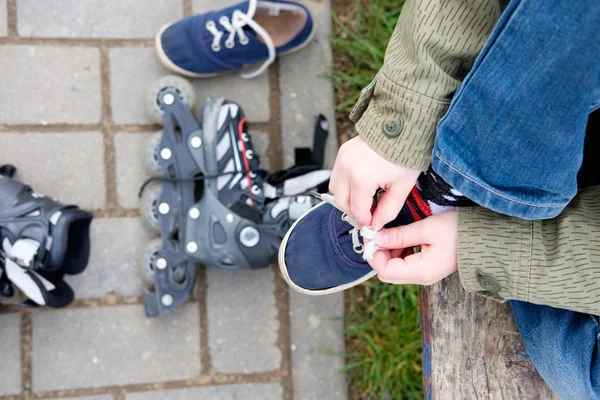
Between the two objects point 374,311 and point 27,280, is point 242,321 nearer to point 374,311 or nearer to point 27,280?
point 374,311

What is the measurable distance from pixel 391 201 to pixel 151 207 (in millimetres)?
978

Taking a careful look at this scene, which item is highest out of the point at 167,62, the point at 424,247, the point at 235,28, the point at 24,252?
the point at 235,28

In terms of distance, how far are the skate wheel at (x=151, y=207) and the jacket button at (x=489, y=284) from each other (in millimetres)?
1067

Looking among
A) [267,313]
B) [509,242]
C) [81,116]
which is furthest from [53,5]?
[509,242]

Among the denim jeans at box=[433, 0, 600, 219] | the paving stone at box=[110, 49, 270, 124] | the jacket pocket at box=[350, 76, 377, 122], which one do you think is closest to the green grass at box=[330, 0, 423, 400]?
the paving stone at box=[110, 49, 270, 124]

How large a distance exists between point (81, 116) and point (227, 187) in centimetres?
54

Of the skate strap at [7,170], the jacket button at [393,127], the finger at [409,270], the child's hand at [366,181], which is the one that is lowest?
the skate strap at [7,170]

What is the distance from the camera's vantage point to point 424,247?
129cm

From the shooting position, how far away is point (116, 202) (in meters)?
1.97

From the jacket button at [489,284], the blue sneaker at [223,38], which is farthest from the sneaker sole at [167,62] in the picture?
the jacket button at [489,284]

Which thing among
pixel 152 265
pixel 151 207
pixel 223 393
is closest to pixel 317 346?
pixel 223 393

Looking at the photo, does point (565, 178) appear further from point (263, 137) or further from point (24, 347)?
point (24, 347)

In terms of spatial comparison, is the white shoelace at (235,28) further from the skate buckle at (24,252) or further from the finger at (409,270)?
the finger at (409,270)

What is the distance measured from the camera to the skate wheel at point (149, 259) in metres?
1.92
